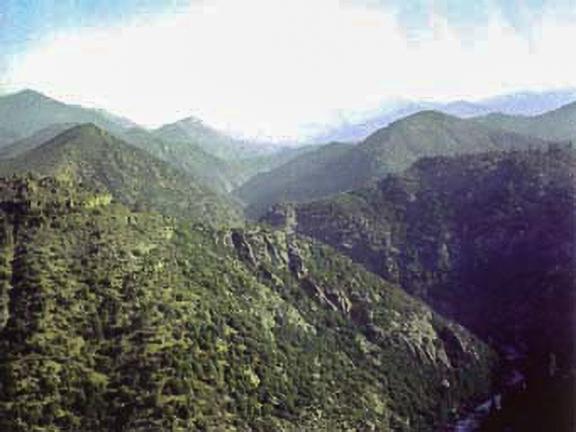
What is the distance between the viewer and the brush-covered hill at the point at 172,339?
128 metres

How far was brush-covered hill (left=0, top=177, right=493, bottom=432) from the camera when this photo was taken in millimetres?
127812

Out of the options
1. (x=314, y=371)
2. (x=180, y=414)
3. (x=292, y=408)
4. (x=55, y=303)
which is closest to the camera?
(x=180, y=414)

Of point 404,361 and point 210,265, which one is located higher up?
point 210,265

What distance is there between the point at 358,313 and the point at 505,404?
1624 inches

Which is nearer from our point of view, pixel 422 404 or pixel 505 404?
pixel 422 404

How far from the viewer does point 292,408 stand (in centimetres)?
14925

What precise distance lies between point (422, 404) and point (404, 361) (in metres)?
12.0

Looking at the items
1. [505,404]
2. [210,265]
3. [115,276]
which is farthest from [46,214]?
[505,404]

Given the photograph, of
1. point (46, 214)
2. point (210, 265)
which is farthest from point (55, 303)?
point (210, 265)

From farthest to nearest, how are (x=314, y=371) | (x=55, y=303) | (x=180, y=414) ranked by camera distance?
(x=314, y=371) → (x=55, y=303) → (x=180, y=414)

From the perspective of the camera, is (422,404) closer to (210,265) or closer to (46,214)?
(210,265)

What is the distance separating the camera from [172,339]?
140m

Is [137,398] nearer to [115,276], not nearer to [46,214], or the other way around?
[115,276]

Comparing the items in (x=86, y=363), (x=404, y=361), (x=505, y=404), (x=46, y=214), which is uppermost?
(x=46, y=214)
